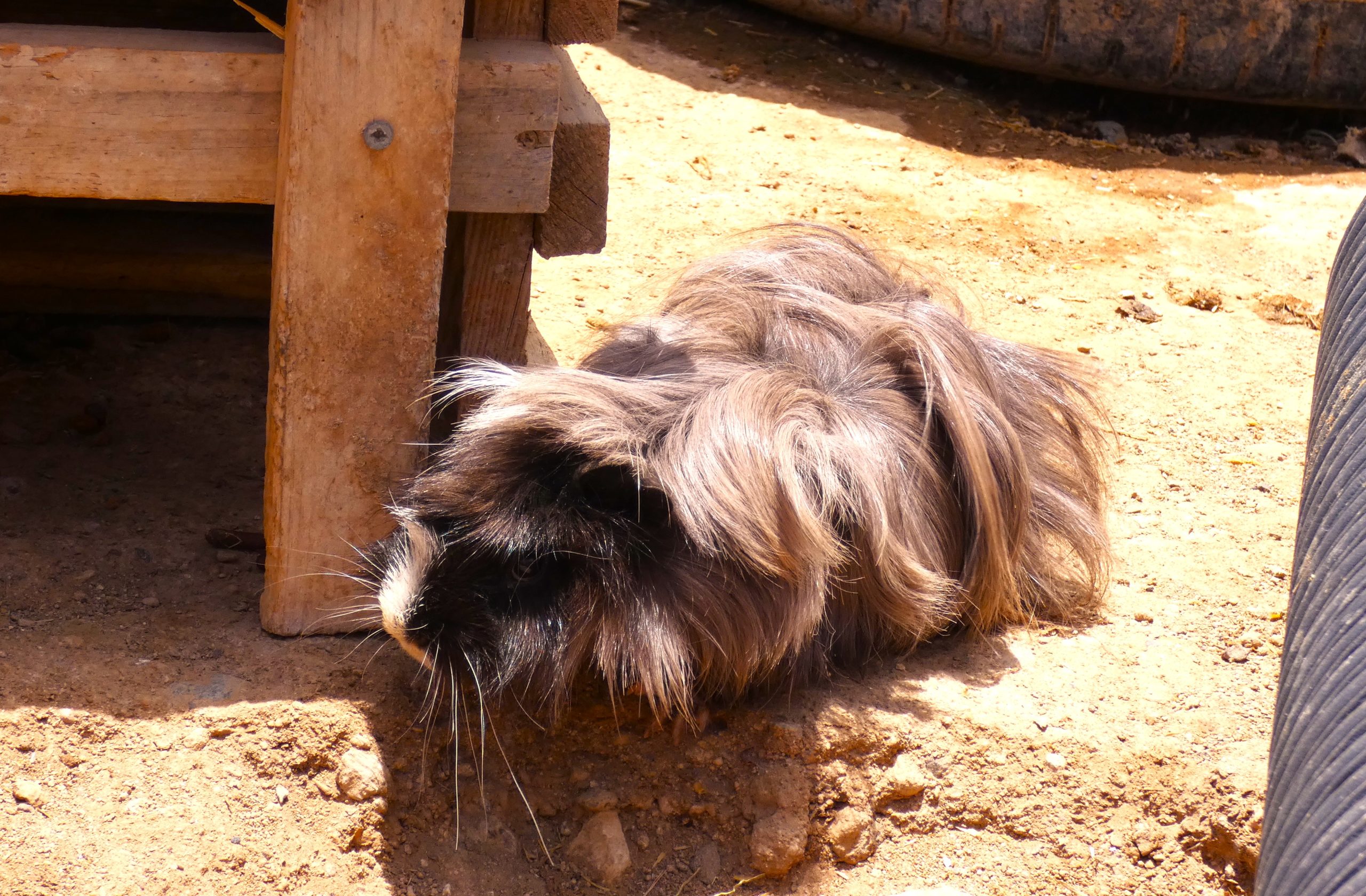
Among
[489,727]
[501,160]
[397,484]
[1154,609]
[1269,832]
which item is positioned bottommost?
[489,727]

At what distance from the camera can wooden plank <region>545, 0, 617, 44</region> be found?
2.57 m

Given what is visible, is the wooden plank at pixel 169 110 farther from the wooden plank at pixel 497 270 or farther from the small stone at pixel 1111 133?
the small stone at pixel 1111 133

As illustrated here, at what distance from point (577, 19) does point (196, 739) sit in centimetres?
164

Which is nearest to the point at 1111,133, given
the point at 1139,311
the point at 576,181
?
the point at 1139,311

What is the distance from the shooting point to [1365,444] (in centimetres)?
165

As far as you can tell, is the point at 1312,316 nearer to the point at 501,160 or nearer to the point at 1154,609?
the point at 1154,609

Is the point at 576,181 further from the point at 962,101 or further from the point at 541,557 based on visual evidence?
the point at 962,101

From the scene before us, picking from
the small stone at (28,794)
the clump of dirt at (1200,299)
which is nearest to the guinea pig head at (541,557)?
the small stone at (28,794)

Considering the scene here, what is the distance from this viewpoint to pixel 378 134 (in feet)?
7.64

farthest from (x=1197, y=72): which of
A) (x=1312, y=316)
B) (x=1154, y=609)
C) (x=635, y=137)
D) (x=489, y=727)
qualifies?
(x=489, y=727)

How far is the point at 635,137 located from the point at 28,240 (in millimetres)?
2437

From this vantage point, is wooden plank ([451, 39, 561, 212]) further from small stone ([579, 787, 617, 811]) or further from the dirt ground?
small stone ([579, 787, 617, 811])

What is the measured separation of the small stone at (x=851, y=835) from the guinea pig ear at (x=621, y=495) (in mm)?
732

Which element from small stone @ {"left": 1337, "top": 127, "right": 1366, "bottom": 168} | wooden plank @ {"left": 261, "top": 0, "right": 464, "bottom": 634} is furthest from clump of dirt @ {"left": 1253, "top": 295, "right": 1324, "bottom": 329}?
wooden plank @ {"left": 261, "top": 0, "right": 464, "bottom": 634}
